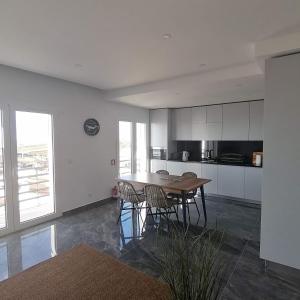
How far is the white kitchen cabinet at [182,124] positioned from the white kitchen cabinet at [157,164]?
803 millimetres

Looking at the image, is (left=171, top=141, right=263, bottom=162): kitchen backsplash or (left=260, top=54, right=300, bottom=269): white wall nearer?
(left=260, top=54, right=300, bottom=269): white wall

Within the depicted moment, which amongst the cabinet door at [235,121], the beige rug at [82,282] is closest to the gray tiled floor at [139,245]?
the beige rug at [82,282]

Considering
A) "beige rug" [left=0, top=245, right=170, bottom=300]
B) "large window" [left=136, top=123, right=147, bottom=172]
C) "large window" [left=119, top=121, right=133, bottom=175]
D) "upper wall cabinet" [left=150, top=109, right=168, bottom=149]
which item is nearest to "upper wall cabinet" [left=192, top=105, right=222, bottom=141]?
"upper wall cabinet" [left=150, top=109, right=168, bottom=149]

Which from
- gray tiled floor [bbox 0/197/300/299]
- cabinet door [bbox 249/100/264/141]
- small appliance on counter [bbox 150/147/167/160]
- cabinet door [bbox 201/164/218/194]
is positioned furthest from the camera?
small appliance on counter [bbox 150/147/167/160]

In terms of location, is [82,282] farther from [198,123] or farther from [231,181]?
[198,123]

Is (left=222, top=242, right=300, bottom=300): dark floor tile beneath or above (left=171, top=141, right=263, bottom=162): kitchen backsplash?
beneath

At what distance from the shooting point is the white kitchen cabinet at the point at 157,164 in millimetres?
6158

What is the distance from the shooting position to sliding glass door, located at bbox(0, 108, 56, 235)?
3.31 meters

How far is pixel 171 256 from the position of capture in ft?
2.91

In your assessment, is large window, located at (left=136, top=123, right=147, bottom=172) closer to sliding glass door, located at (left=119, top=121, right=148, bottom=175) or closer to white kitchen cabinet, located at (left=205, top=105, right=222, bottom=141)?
sliding glass door, located at (left=119, top=121, right=148, bottom=175)

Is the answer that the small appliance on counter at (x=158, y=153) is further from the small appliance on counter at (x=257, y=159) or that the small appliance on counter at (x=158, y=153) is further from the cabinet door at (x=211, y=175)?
the small appliance on counter at (x=257, y=159)

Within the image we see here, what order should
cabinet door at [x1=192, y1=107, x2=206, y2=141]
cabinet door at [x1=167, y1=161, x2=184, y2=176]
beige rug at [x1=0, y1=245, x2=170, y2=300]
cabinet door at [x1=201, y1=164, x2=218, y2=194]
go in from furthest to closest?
cabinet door at [x1=167, y1=161, x2=184, y2=176] → cabinet door at [x1=192, y1=107, x2=206, y2=141] → cabinet door at [x1=201, y1=164, x2=218, y2=194] → beige rug at [x1=0, y1=245, x2=170, y2=300]

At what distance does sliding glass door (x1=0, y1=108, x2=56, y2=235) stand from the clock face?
2.44ft

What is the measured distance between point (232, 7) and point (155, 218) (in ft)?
11.1
